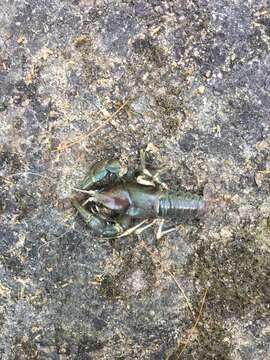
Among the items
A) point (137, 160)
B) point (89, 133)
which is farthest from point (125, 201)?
point (89, 133)

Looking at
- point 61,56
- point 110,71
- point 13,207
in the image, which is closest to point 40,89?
point 61,56

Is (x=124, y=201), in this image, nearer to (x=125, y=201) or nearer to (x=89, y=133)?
(x=125, y=201)

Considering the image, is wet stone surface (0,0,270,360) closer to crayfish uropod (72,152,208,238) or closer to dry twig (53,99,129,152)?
dry twig (53,99,129,152)

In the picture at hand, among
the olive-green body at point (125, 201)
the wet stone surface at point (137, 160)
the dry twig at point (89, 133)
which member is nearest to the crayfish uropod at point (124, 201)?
the olive-green body at point (125, 201)

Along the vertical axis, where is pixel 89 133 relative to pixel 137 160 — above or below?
above

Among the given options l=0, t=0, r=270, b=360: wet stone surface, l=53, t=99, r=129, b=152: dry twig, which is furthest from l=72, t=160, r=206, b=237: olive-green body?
l=53, t=99, r=129, b=152: dry twig

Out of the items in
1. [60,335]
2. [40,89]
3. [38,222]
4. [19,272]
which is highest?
[40,89]

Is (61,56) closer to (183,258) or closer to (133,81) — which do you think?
(133,81)
